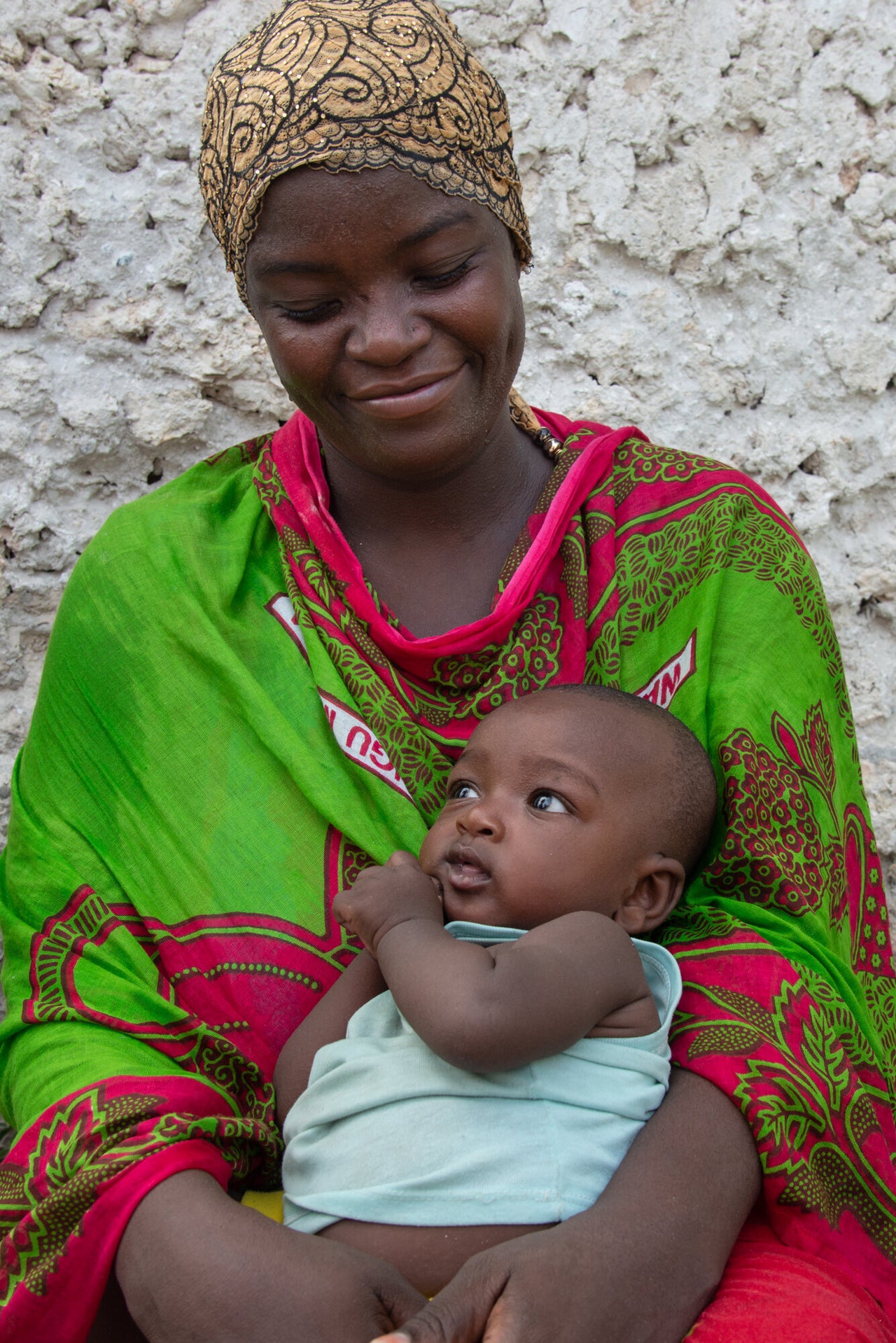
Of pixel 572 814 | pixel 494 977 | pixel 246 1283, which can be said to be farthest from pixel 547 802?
pixel 246 1283

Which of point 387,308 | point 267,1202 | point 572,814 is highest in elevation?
point 387,308

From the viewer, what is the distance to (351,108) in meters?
1.74

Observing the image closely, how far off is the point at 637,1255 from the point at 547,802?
54 centimetres

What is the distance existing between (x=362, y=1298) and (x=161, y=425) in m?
1.91

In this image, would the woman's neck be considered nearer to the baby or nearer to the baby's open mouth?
the baby

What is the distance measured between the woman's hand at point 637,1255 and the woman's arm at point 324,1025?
39 centimetres

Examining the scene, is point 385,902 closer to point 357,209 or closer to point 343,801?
point 343,801

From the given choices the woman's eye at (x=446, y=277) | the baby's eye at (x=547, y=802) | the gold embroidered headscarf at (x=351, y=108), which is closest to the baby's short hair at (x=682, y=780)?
Answer: the baby's eye at (x=547, y=802)

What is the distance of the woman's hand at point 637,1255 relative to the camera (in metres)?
1.29

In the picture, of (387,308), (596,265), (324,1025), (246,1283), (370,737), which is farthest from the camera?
(596,265)

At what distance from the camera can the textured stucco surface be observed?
2.70 metres

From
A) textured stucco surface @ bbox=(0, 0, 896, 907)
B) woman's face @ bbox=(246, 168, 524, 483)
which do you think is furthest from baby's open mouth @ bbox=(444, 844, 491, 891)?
textured stucco surface @ bbox=(0, 0, 896, 907)

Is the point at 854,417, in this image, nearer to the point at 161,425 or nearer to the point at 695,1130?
the point at 161,425

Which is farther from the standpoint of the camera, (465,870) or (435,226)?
(435,226)
